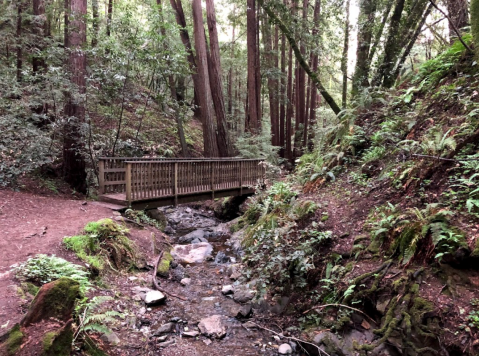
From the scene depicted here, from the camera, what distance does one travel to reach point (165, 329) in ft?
12.5

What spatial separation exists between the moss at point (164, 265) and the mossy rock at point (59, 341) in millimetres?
3119

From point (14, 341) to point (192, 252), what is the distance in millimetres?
5226

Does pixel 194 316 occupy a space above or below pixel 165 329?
below

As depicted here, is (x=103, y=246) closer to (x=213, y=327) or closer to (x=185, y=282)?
(x=185, y=282)

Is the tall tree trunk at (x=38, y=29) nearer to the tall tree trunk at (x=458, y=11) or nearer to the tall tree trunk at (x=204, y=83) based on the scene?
the tall tree trunk at (x=204, y=83)

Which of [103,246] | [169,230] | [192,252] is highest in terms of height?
[103,246]

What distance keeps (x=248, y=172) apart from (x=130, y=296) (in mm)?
7823

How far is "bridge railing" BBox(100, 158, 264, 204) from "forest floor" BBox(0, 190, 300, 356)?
1.00 m

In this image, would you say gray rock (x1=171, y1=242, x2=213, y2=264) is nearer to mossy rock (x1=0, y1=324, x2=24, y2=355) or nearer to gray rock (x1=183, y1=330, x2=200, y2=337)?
gray rock (x1=183, y1=330, x2=200, y2=337)

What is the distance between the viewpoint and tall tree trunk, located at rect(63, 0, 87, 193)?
27.7 feet

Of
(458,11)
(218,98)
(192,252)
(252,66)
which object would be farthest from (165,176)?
(252,66)

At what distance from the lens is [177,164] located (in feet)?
27.4

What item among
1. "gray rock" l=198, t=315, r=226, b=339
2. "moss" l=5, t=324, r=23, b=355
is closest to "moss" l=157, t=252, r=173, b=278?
"gray rock" l=198, t=315, r=226, b=339

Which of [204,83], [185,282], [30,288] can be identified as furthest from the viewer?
[204,83]
